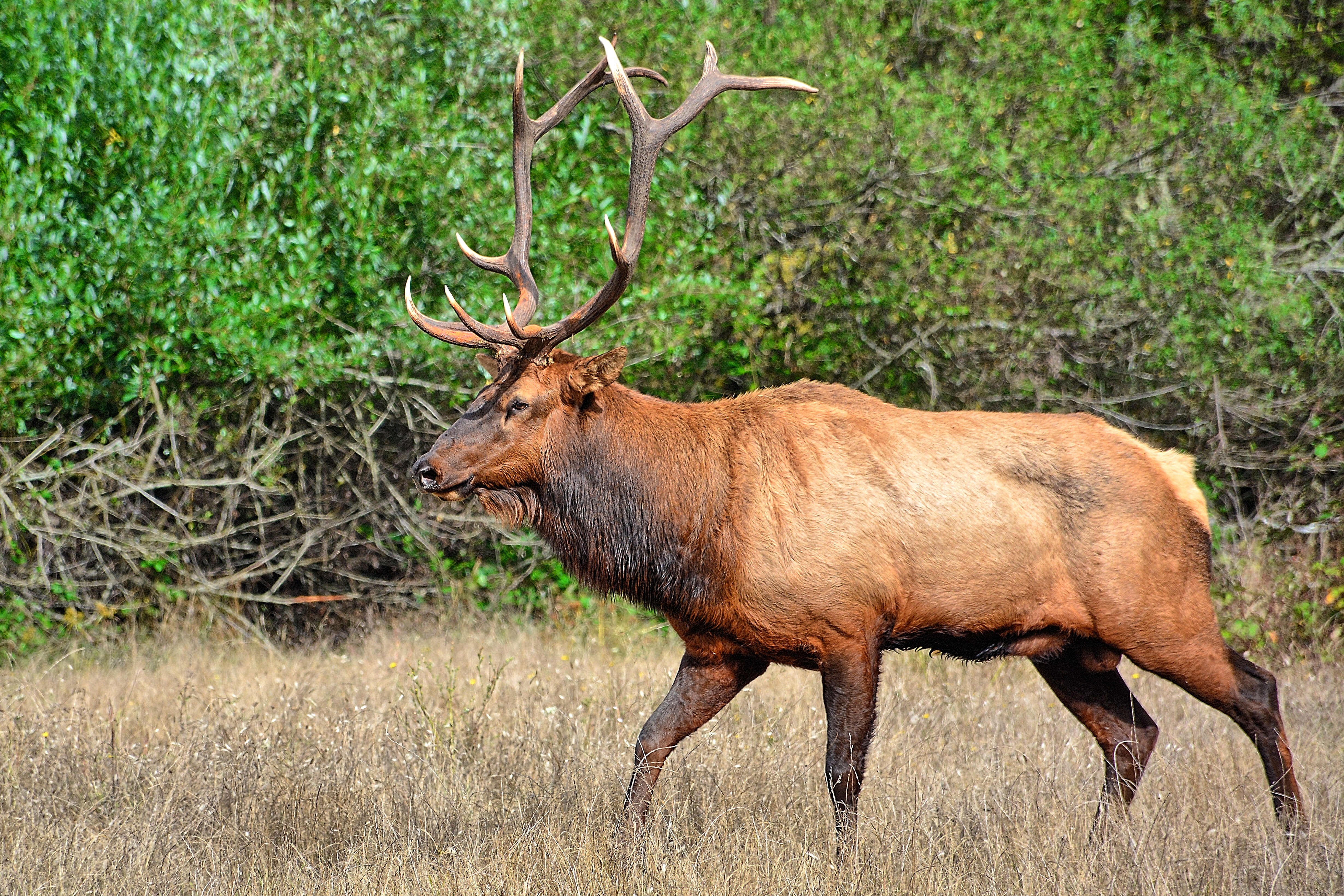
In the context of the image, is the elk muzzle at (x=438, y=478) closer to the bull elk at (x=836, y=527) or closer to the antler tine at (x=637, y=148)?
the bull elk at (x=836, y=527)

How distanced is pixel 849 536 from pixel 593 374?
1134mm

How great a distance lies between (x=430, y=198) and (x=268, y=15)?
1543mm

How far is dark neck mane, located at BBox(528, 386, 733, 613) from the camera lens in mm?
4512

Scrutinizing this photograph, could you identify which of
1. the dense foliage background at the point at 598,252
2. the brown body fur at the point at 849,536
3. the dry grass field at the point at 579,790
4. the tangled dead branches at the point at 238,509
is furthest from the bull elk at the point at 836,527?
the tangled dead branches at the point at 238,509

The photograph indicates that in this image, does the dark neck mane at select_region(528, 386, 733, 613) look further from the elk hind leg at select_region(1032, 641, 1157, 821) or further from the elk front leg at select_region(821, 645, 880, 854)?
the elk hind leg at select_region(1032, 641, 1157, 821)

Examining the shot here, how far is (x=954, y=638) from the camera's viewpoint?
4.63 metres

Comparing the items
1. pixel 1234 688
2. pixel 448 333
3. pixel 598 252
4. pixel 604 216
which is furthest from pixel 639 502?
pixel 598 252

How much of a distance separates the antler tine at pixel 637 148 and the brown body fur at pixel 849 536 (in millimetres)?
190

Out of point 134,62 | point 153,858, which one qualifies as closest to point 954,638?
point 153,858

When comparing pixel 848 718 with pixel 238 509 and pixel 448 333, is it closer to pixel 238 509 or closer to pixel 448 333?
pixel 448 333

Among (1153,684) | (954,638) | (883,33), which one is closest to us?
(954,638)

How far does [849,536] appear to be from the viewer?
442cm

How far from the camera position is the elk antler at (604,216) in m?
4.63

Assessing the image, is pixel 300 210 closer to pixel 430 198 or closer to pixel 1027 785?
pixel 430 198
